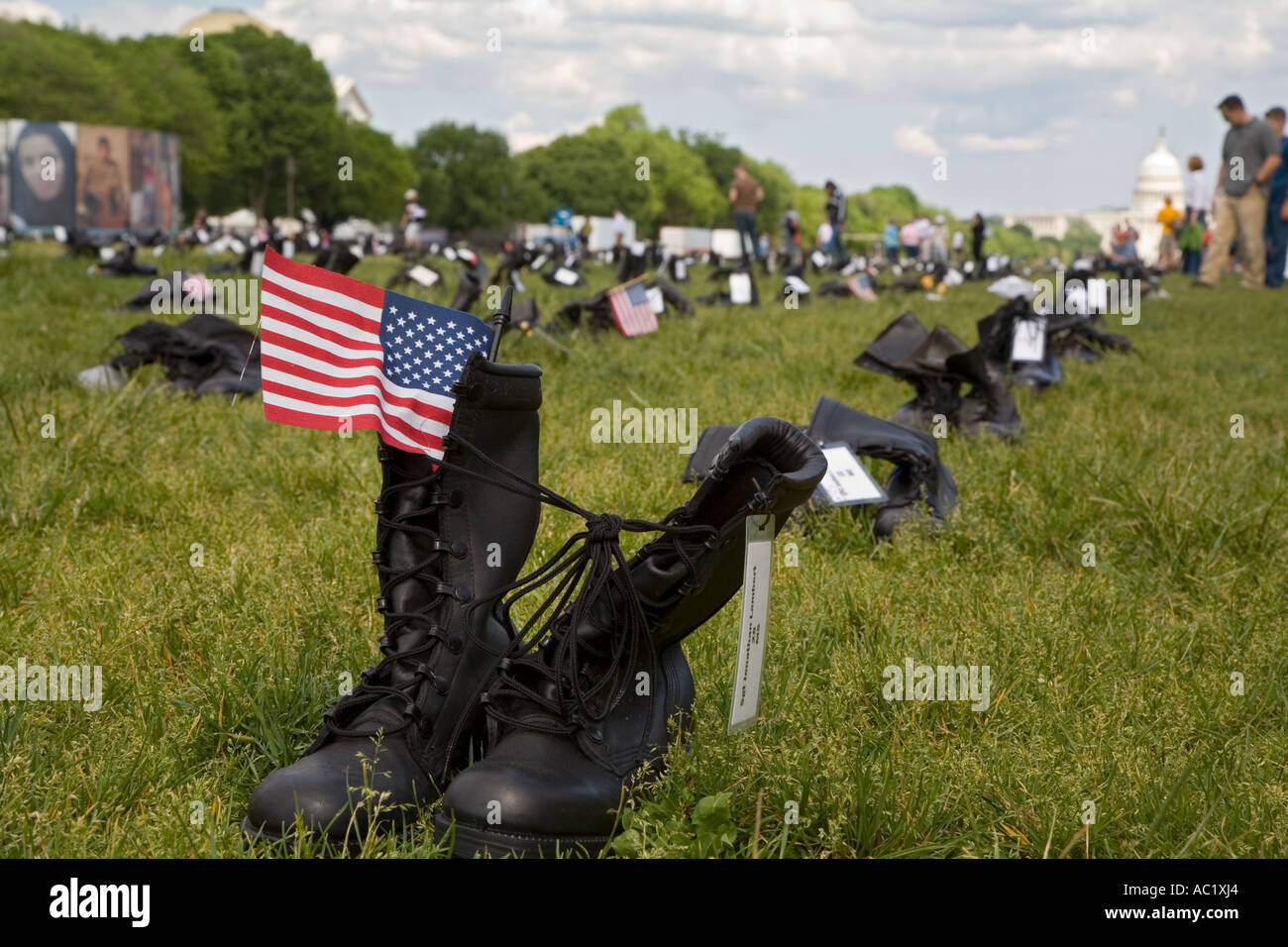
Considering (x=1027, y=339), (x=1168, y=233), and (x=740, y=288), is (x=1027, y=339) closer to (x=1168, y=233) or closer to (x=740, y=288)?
(x=740, y=288)

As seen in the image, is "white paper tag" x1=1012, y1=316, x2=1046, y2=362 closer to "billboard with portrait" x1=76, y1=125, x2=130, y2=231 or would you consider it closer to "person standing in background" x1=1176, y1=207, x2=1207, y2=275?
"person standing in background" x1=1176, y1=207, x2=1207, y2=275

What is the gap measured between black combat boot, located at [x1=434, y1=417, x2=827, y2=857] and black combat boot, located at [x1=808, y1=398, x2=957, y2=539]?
7.21ft

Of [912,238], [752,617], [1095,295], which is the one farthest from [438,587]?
[912,238]

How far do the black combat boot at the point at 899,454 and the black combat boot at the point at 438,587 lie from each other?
230 cm

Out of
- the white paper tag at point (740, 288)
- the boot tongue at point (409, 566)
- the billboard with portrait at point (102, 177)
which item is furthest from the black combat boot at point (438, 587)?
the billboard with portrait at point (102, 177)

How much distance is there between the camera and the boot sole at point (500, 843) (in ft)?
6.83

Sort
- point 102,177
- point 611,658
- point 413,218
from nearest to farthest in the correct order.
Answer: point 611,658
point 413,218
point 102,177

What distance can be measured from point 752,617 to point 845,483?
7.44 ft

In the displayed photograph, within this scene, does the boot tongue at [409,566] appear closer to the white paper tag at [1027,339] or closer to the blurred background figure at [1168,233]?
the white paper tag at [1027,339]

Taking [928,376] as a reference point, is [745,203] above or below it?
above

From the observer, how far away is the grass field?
2.27m

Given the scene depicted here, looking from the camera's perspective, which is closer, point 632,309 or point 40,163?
point 632,309

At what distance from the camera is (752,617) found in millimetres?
2262

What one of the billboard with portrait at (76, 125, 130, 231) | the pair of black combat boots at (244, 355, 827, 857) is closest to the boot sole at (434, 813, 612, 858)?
the pair of black combat boots at (244, 355, 827, 857)
